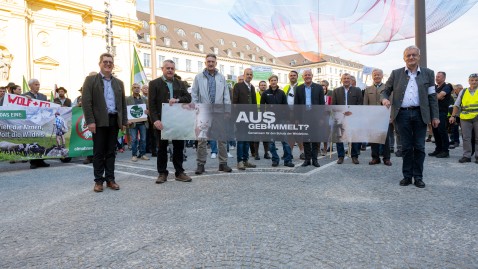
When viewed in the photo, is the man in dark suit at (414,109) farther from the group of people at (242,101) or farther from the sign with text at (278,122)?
the sign with text at (278,122)

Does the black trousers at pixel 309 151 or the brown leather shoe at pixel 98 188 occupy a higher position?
the black trousers at pixel 309 151

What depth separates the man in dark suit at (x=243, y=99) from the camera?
23.4 ft

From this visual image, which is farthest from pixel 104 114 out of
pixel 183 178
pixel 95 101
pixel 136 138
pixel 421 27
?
pixel 421 27

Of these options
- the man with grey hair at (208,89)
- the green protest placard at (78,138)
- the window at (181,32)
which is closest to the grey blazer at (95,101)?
the man with grey hair at (208,89)

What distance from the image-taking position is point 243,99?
781cm

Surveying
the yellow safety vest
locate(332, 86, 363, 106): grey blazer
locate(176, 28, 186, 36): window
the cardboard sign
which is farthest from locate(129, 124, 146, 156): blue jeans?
locate(176, 28, 186, 36): window

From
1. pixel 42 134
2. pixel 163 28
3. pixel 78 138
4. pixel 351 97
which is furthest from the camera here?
pixel 163 28

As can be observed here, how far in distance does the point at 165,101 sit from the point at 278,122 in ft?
7.18

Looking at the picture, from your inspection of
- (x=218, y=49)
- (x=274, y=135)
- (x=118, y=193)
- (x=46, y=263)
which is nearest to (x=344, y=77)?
(x=274, y=135)

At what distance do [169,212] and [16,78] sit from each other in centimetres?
3962

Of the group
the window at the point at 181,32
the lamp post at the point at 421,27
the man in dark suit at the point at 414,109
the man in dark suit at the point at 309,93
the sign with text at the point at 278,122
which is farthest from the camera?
the window at the point at 181,32

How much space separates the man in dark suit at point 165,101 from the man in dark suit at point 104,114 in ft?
1.70

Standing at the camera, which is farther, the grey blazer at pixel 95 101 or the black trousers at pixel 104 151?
the black trousers at pixel 104 151

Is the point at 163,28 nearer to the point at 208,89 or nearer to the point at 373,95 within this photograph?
the point at 373,95
